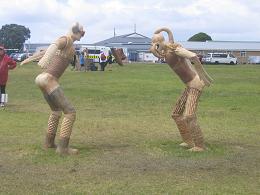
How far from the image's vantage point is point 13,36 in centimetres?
12825

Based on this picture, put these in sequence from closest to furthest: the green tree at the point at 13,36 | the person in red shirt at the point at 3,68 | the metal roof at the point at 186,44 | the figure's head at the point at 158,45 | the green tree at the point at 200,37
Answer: the figure's head at the point at 158,45 → the person in red shirt at the point at 3,68 → the metal roof at the point at 186,44 → the green tree at the point at 200,37 → the green tree at the point at 13,36

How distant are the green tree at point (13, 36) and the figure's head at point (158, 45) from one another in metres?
119

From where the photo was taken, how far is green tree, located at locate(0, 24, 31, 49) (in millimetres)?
126750

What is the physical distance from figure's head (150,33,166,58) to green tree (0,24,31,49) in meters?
119

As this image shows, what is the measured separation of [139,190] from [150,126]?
5929 mm

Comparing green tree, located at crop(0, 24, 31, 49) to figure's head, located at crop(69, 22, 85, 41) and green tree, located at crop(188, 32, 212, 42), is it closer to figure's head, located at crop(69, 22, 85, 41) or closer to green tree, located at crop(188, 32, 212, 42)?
green tree, located at crop(188, 32, 212, 42)

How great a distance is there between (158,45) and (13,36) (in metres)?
122

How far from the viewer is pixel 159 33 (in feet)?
33.2

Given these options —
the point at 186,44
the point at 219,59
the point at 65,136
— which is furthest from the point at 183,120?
the point at 186,44

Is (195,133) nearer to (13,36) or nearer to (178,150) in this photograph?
(178,150)

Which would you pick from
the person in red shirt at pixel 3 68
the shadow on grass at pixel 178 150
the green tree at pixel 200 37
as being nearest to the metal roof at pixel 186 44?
the green tree at pixel 200 37

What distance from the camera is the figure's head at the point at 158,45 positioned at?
32.8 feet

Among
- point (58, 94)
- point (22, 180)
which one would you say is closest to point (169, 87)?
point (58, 94)

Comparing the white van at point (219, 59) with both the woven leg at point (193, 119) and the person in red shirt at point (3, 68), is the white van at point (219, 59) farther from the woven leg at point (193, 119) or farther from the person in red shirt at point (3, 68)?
the woven leg at point (193, 119)
